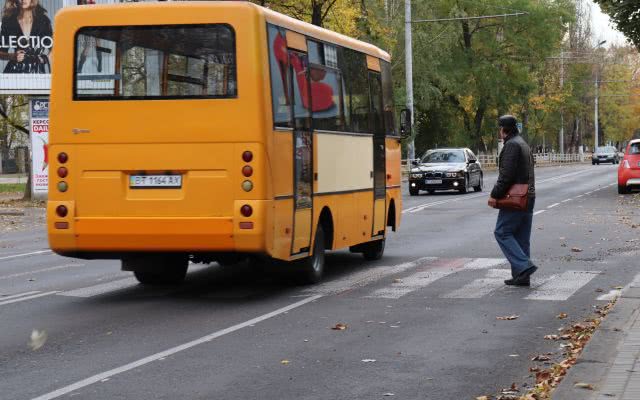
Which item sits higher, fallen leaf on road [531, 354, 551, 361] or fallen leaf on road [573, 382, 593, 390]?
fallen leaf on road [573, 382, 593, 390]

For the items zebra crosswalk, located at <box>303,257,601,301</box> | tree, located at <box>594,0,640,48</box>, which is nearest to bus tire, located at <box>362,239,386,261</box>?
zebra crosswalk, located at <box>303,257,601,301</box>

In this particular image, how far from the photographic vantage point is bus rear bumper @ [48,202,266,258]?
40.7 ft

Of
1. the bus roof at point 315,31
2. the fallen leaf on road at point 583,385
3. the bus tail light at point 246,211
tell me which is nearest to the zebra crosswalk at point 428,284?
the bus tail light at point 246,211

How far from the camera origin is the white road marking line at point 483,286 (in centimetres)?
1323

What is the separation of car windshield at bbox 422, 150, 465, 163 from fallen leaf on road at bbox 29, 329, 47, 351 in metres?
33.4

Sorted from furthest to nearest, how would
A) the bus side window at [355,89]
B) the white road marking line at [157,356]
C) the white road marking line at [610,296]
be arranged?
the bus side window at [355,89] → the white road marking line at [610,296] → the white road marking line at [157,356]

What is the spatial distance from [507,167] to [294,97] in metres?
2.56

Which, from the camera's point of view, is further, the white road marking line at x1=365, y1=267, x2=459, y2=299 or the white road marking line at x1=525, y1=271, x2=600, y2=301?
the white road marking line at x1=365, y1=267, x2=459, y2=299

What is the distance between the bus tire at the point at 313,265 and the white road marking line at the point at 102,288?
2.01 m

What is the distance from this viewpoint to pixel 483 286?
14.1 metres

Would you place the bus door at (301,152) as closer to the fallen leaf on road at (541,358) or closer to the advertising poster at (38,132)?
the fallen leaf on road at (541,358)

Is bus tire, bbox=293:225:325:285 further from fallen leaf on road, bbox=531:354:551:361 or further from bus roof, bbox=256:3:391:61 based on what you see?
fallen leaf on road, bbox=531:354:551:361

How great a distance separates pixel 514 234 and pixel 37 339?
6169 mm

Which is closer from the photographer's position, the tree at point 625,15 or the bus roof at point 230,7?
the bus roof at point 230,7
